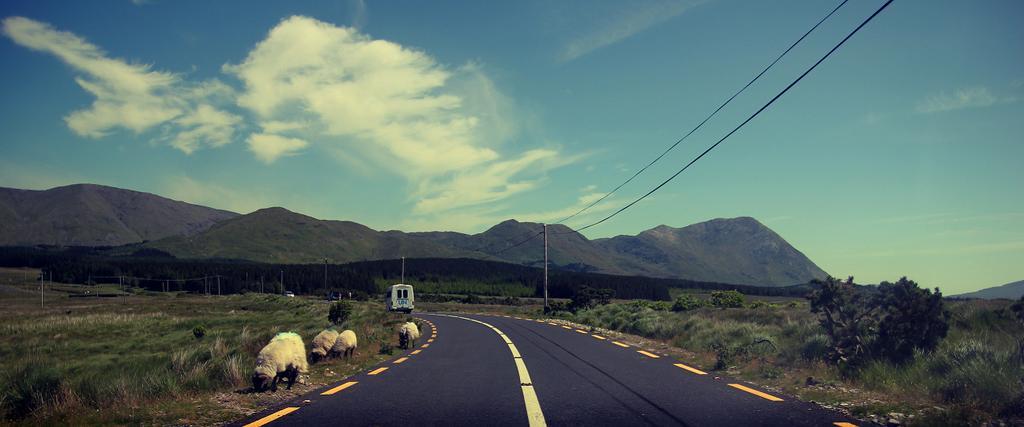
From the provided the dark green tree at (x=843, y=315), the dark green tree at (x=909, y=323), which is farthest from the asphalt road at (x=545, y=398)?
the dark green tree at (x=909, y=323)

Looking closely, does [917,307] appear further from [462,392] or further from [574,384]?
[462,392]

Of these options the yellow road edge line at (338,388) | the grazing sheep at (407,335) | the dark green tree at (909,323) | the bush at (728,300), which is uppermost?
the dark green tree at (909,323)

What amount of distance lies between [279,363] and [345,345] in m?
5.73

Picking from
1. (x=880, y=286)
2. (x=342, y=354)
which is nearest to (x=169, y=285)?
(x=342, y=354)

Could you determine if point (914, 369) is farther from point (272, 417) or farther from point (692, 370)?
point (272, 417)

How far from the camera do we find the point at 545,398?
8.89 metres

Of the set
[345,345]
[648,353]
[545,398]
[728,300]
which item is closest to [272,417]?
[545,398]

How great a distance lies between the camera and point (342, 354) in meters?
16.4

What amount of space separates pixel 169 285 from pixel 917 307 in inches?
7462

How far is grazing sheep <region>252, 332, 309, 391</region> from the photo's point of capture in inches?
399

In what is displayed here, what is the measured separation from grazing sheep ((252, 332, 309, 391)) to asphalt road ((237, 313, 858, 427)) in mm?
903

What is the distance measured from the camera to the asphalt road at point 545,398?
736 cm

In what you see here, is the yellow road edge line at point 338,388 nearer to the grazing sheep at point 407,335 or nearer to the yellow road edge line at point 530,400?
the yellow road edge line at point 530,400

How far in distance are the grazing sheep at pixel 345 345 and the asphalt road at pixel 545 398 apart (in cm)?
278
